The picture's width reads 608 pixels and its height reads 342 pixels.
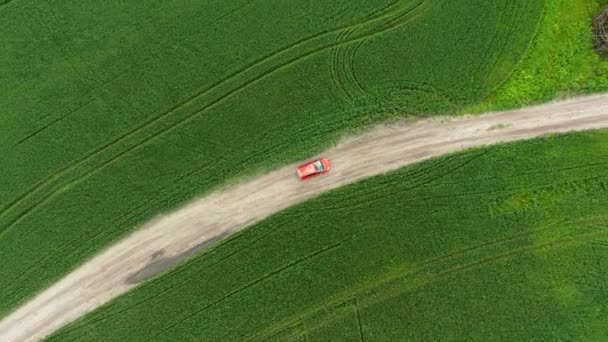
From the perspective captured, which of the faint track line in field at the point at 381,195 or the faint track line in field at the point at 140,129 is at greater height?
the faint track line in field at the point at 140,129

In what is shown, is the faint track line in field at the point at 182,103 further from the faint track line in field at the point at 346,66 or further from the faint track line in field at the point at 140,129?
the faint track line in field at the point at 346,66

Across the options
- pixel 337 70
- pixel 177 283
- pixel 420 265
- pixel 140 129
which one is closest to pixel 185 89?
pixel 140 129

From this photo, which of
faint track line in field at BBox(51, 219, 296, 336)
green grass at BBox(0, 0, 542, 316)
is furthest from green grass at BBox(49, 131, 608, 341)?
green grass at BBox(0, 0, 542, 316)

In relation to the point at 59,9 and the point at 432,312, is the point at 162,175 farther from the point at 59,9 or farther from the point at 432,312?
the point at 432,312

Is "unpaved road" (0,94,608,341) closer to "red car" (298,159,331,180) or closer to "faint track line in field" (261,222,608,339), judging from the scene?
"red car" (298,159,331,180)

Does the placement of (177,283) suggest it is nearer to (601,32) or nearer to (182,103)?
(182,103)

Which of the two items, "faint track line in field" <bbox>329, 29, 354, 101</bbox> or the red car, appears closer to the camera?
the red car

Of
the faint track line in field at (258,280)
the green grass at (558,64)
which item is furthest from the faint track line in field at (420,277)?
the green grass at (558,64)
